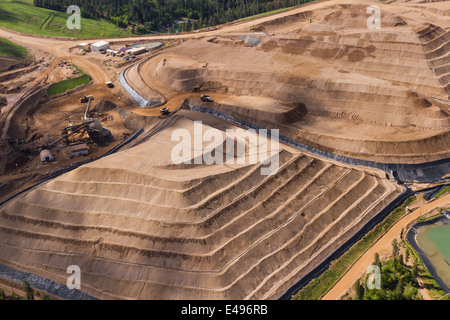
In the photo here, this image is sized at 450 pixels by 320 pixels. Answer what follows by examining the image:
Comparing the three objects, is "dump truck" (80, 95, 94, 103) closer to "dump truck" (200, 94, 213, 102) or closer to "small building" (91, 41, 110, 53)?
"dump truck" (200, 94, 213, 102)

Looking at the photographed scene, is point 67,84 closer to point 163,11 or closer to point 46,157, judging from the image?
point 46,157

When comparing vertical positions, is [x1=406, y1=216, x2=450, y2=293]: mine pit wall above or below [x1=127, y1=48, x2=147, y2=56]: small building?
below

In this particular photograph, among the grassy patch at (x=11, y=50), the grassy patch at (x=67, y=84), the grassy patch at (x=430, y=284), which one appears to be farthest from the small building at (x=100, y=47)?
the grassy patch at (x=430, y=284)

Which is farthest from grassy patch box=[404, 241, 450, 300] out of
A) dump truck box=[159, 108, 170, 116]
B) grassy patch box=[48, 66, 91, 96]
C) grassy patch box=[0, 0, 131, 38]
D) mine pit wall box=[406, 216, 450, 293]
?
grassy patch box=[0, 0, 131, 38]

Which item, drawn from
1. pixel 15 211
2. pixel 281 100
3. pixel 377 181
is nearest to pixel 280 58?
pixel 281 100

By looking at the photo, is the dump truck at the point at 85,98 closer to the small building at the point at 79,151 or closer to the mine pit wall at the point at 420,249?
the small building at the point at 79,151

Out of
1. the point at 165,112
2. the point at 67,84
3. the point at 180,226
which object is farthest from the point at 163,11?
the point at 180,226
